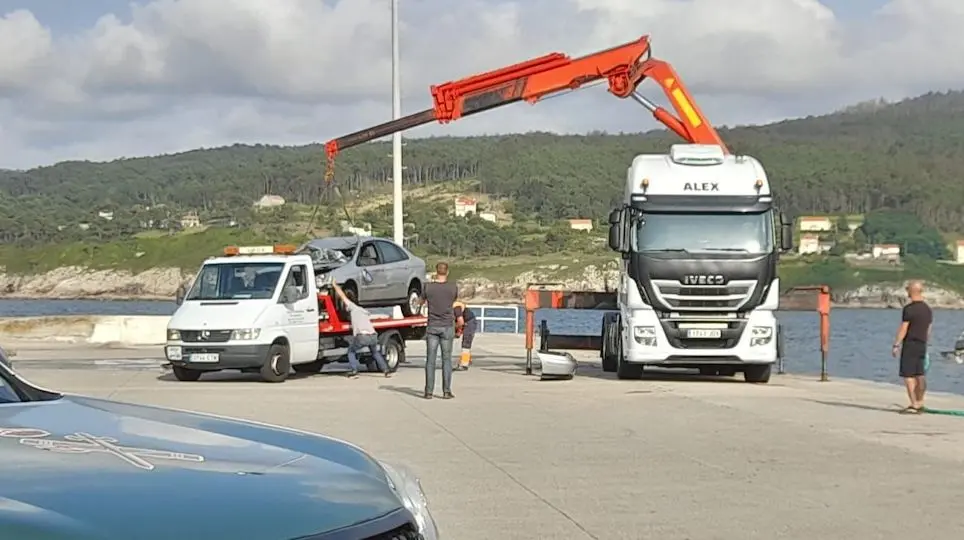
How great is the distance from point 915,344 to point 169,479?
14.9 m

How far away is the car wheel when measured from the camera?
24922 mm

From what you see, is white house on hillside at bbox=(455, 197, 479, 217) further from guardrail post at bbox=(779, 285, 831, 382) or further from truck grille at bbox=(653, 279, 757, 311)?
truck grille at bbox=(653, 279, 757, 311)

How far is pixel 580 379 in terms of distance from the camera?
77.6ft

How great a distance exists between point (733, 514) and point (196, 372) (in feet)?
50.4

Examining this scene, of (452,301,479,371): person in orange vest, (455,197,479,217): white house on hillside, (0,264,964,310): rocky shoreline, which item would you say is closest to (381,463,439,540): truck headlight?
(0,264,964,310): rocky shoreline

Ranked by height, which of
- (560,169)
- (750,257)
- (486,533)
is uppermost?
(560,169)

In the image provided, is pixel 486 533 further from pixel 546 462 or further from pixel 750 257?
pixel 750 257

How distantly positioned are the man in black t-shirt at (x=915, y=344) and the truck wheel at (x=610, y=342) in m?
7.01

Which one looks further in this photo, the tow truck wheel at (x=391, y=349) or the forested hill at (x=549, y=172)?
the forested hill at (x=549, y=172)

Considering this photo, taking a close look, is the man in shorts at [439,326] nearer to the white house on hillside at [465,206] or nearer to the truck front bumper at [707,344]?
the truck front bumper at [707,344]

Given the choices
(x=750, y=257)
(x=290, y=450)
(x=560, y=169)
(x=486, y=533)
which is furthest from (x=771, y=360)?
(x=560, y=169)

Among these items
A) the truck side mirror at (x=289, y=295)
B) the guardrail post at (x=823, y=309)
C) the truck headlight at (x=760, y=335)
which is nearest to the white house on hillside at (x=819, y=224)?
the guardrail post at (x=823, y=309)

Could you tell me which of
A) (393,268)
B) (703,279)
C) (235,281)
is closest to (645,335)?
(703,279)

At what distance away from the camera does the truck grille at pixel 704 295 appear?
846 inches
